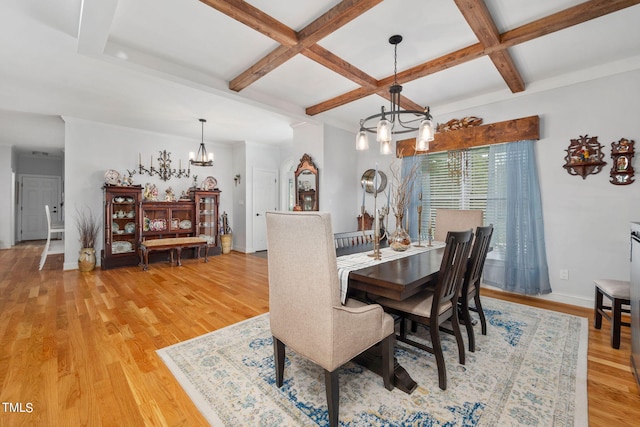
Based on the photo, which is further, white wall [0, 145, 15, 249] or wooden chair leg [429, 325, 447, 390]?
white wall [0, 145, 15, 249]

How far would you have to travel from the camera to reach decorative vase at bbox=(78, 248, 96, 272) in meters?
4.46

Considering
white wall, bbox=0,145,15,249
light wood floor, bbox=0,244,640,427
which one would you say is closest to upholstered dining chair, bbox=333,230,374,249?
light wood floor, bbox=0,244,640,427

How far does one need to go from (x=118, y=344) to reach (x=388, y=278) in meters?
2.19

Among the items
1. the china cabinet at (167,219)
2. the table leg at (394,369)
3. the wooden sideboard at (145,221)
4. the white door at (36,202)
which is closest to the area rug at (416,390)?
the table leg at (394,369)

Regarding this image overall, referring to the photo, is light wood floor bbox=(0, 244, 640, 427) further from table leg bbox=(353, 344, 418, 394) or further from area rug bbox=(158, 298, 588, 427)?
table leg bbox=(353, 344, 418, 394)

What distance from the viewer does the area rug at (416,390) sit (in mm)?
1444

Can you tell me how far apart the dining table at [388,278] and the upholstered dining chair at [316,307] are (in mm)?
121

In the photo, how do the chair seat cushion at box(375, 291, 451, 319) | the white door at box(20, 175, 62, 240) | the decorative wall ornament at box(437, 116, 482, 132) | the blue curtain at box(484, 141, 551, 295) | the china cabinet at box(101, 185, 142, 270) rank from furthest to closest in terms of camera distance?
the white door at box(20, 175, 62, 240) → the china cabinet at box(101, 185, 142, 270) → the decorative wall ornament at box(437, 116, 482, 132) → the blue curtain at box(484, 141, 551, 295) → the chair seat cushion at box(375, 291, 451, 319)

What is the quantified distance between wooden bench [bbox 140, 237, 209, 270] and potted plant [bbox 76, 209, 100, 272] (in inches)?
27.9

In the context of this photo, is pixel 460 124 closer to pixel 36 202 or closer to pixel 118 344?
pixel 118 344

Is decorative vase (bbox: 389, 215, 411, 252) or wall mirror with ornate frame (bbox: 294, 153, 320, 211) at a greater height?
wall mirror with ornate frame (bbox: 294, 153, 320, 211)

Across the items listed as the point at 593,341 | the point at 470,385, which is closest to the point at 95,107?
the point at 470,385

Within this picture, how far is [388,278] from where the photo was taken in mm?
1552

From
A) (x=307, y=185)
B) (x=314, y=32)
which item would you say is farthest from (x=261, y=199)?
(x=314, y=32)
